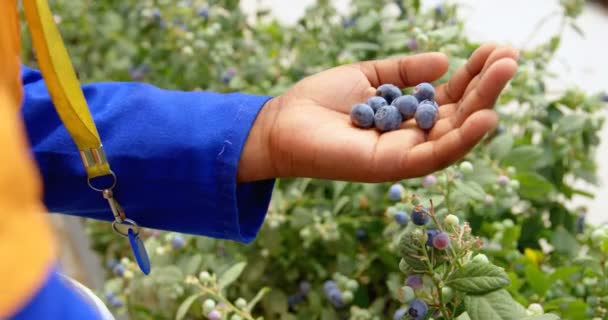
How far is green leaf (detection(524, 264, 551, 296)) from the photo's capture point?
863 millimetres

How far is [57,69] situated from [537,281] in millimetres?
617

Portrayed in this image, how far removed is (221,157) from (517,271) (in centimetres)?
46

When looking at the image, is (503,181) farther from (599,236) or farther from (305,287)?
(305,287)

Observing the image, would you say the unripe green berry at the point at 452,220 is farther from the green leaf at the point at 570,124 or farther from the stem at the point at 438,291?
the green leaf at the point at 570,124

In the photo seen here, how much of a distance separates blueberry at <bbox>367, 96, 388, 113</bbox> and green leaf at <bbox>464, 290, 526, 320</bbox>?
0.69ft

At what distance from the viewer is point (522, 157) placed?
3.51 ft

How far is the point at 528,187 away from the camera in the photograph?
1.07 m

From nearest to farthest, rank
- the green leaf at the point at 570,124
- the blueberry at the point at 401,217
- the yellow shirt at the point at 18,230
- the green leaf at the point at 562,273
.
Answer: the yellow shirt at the point at 18,230
the blueberry at the point at 401,217
the green leaf at the point at 562,273
the green leaf at the point at 570,124

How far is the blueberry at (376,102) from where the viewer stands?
27.6 inches

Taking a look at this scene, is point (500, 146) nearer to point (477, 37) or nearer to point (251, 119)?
point (251, 119)

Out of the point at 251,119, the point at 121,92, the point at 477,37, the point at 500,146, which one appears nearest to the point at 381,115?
the point at 251,119

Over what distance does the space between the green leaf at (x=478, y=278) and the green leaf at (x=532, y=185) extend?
0.49 metres

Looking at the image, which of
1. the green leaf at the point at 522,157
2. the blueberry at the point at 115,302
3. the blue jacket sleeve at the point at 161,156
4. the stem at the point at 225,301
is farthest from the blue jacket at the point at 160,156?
the green leaf at the point at 522,157

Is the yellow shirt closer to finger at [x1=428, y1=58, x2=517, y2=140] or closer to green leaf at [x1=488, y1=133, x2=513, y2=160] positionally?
finger at [x1=428, y1=58, x2=517, y2=140]
